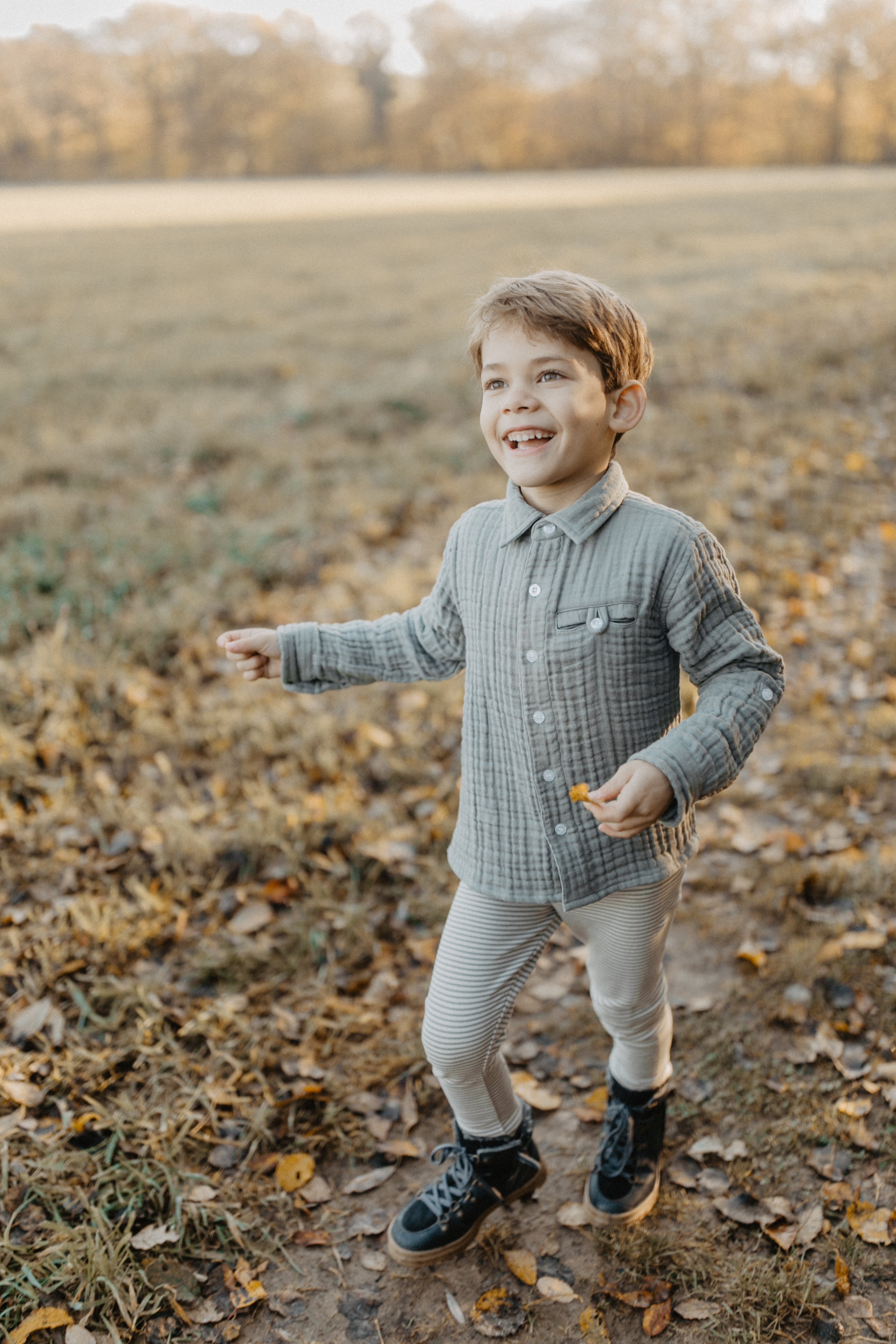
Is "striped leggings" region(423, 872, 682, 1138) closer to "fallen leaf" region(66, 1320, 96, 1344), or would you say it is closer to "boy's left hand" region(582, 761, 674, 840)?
"boy's left hand" region(582, 761, 674, 840)

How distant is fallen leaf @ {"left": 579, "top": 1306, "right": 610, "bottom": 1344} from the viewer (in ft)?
6.73

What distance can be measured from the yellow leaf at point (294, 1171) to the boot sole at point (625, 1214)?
2.41 ft

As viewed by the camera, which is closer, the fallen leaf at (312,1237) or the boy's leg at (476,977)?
the boy's leg at (476,977)

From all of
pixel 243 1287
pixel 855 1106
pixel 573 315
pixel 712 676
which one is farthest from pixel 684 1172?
pixel 573 315

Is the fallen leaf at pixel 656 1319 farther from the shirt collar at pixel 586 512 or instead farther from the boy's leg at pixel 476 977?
the shirt collar at pixel 586 512

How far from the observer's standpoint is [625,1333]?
207cm

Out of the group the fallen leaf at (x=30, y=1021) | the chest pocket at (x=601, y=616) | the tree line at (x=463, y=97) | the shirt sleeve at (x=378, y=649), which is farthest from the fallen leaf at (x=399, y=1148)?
the tree line at (x=463, y=97)

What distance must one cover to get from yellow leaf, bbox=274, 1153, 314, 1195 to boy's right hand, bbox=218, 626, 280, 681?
1.35 metres

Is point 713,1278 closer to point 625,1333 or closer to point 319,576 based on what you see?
point 625,1333

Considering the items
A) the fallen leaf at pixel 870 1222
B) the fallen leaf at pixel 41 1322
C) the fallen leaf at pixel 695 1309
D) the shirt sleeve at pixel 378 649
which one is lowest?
the fallen leaf at pixel 695 1309

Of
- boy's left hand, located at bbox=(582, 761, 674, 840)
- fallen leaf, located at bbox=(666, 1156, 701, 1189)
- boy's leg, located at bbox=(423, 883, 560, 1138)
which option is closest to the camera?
boy's left hand, located at bbox=(582, 761, 674, 840)

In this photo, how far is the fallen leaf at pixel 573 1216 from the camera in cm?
232

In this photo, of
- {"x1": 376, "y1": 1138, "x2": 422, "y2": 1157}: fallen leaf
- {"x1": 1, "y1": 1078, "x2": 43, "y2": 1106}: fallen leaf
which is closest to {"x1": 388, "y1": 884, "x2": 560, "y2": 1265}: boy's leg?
{"x1": 376, "y1": 1138, "x2": 422, "y2": 1157}: fallen leaf

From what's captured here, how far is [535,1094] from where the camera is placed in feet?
8.88
